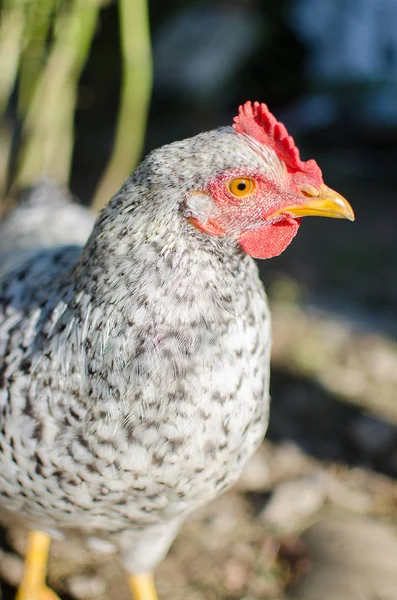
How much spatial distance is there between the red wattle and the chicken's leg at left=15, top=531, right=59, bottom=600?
1363mm

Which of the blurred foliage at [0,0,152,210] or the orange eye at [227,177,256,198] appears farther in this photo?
the blurred foliage at [0,0,152,210]

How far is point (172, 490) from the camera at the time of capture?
5.98 ft

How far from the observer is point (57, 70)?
3.14m

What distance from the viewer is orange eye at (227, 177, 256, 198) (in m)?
1.65

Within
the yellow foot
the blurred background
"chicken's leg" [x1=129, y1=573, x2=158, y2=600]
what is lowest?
the yellow foot

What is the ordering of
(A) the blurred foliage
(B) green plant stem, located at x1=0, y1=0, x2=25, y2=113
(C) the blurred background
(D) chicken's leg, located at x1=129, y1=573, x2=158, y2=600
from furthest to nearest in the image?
(B) green plant stem, located at x1=0, y1=0, x2=25, y2=113 → (A) the blurred foliage → (C) the blurred background → (D) chicken's leg, located at x1=129, y1=573, x2=158, y2=600

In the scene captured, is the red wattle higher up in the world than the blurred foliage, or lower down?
lower down

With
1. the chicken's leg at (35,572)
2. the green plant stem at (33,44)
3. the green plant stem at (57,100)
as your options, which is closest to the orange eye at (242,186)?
the chicken's leg at (35,572)

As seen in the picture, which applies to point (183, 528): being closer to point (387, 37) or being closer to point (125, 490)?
point (125, 490)

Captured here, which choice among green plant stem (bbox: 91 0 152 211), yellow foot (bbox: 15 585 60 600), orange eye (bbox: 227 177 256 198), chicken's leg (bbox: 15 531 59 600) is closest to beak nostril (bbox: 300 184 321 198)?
orange eye (bbox: 227 177 256 198)

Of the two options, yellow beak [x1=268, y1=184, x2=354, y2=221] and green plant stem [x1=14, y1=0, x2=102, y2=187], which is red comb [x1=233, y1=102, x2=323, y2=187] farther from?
green plant stem [x1=14, y1=0, x2=102, y2=187]

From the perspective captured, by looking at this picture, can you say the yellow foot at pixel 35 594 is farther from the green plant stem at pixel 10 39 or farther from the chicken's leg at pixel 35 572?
the green plant stem at pixel 10 39

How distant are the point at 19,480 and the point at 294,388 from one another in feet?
6.47

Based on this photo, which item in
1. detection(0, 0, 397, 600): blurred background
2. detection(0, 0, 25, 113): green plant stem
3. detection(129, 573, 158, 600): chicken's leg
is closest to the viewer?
detection(129, 573, 158, 600): chicken's leg
